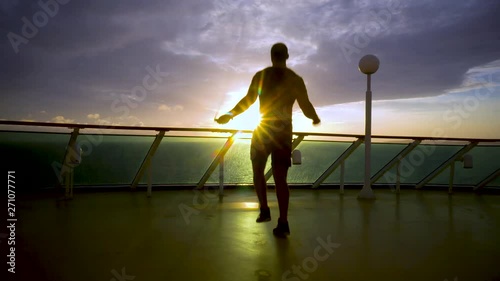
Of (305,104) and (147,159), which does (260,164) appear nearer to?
(305,104)

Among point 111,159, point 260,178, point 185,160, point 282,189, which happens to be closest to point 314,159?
point 185,160

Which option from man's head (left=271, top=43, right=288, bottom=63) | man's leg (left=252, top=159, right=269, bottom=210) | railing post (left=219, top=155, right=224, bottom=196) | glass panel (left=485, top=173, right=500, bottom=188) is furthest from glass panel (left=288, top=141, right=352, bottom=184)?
glass panel (left=485, top=173, right=500, bottom=188)

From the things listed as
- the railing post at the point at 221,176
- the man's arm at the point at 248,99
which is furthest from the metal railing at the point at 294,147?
the man's arm at the point at 248,99

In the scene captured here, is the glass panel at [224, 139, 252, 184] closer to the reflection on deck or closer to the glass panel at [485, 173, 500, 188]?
the reflection on deck

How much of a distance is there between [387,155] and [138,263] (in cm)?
524

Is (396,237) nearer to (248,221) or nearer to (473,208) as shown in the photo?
(248,221)

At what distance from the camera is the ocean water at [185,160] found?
464 cm

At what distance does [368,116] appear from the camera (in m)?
5.18

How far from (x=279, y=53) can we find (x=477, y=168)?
5.66 metres

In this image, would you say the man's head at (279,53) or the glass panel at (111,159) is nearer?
the man's head at (279,53)

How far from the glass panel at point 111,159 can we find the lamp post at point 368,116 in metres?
3.45

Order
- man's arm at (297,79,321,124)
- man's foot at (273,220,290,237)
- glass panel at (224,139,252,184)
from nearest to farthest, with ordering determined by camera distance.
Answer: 1. man's foot at (273,220,290,237)
2. man's arm at (297,79,321,124)
3. glass panel at (224,139,252,184)

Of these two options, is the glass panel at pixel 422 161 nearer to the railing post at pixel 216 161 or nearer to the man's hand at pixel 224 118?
the railing post at pixel 216 161

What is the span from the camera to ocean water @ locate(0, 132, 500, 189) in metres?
4.64
